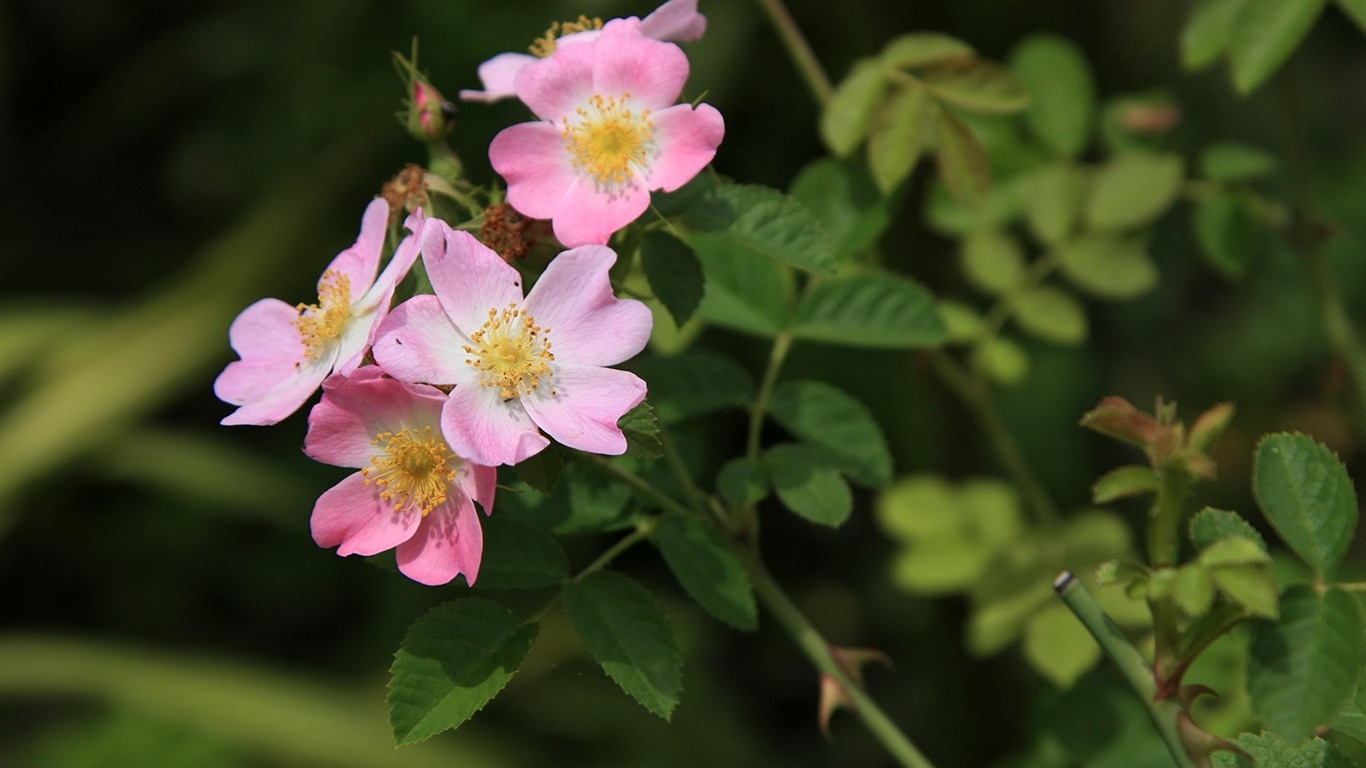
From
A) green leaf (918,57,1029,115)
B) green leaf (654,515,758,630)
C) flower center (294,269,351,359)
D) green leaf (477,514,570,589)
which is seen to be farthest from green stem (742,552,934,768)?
green leaf (918,57,1029,115)

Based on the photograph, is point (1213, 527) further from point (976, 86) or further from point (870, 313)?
point (976, 86)

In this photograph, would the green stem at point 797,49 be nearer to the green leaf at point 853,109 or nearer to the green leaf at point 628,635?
the green leaf at point 853,109

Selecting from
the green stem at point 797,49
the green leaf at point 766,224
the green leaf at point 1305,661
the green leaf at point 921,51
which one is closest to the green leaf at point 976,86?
the green leaf at point 921,51

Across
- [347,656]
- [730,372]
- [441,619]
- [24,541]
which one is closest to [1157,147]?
[730,372]

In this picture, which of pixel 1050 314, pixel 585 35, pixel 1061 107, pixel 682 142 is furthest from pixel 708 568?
pixel 1061 107

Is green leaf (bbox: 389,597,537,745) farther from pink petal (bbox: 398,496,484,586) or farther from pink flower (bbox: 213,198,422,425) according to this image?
pink flower (bbox: 213,198,422,425)

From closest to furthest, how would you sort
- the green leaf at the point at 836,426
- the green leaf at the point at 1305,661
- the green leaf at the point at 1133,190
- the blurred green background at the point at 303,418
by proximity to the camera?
1. the green leaf at the point at 1305,661
2. the green leaf at the point at 836,426
3. the green leaf at the point at 1133,190
4. the blurred green background at the point at 303,418
